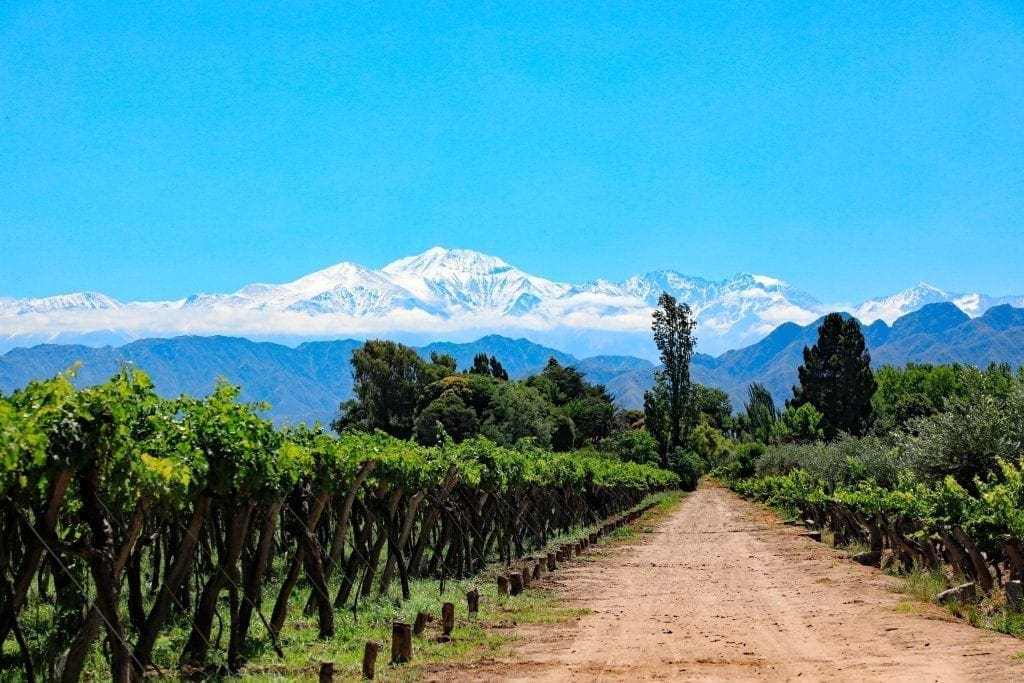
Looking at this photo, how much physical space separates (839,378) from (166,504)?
341 feet

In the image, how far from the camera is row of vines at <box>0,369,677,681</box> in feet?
27.9

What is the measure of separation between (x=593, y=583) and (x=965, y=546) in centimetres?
827

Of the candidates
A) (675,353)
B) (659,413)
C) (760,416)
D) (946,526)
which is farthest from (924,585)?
(760,416)

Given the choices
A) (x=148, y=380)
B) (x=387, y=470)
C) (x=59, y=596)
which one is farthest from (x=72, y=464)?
(x=387, y=470)

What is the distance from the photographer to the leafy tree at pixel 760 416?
115838 mm

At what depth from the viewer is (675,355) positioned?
93.1 metres

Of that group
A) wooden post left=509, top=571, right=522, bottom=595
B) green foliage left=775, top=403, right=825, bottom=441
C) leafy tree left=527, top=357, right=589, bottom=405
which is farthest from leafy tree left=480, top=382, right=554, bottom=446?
wooden post left=509, top=571, right=522, bottom=595

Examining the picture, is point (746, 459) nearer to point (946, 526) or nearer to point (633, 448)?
point (633, 448)

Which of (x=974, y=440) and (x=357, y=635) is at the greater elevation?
(x=974, y=440)

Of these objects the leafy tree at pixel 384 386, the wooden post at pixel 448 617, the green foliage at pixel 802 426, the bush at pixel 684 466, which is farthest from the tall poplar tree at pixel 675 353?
the wooden post at pixel 448 617

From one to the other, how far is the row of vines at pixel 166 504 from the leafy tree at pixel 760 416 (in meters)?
93.0

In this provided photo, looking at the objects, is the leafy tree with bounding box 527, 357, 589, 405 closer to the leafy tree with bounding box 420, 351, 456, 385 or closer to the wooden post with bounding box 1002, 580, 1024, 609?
the leafy tree with bounding box 420, 351, 456, 385

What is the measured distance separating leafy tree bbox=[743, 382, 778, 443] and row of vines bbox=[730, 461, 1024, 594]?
8097 cm

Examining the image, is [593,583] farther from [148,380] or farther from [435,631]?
[148,380]
